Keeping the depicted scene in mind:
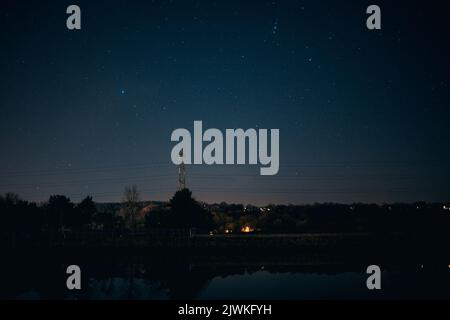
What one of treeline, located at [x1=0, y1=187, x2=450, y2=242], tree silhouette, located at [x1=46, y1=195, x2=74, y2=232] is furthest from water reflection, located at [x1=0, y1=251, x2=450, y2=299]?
tree silhouette, located at [x1=46, y1=195, x2=74, y2=232]

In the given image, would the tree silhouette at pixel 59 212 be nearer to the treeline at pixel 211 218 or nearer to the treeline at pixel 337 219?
the treeline at pixel 211 218

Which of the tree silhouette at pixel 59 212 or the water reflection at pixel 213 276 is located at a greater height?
the tree silhouette at pixel 59 212

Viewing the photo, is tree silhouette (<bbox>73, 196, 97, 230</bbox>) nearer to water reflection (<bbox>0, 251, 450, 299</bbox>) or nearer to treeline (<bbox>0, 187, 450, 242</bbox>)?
treeline (<bbox>0, 187, 450, 242</bbox>)

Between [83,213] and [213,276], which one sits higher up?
[83,213]

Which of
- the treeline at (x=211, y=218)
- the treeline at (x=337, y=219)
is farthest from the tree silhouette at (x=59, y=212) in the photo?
the treeline at (x=337, y=219)

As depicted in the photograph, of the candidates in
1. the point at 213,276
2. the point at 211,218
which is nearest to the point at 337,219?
the point at 211,218

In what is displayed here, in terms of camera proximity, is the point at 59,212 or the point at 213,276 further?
the point at 59,212

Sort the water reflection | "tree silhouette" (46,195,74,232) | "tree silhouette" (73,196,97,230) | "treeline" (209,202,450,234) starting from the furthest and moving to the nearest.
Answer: "tree silhouette" (73,196,97,230), "tree silhouette" (46,195,74,232), "treeline" (209,202,450,234), the water reflection

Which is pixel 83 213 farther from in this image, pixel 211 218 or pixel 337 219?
pixel 337 219

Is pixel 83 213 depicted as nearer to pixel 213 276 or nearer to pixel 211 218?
pixel 211 218

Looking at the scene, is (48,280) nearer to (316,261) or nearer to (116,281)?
(116,281)

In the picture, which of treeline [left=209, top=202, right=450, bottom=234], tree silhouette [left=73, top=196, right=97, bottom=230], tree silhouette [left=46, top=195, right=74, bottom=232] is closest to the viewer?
treeline [left=209, top=202, right=450, bottom=234]

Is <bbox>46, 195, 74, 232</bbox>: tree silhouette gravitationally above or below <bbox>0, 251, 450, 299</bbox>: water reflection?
above
